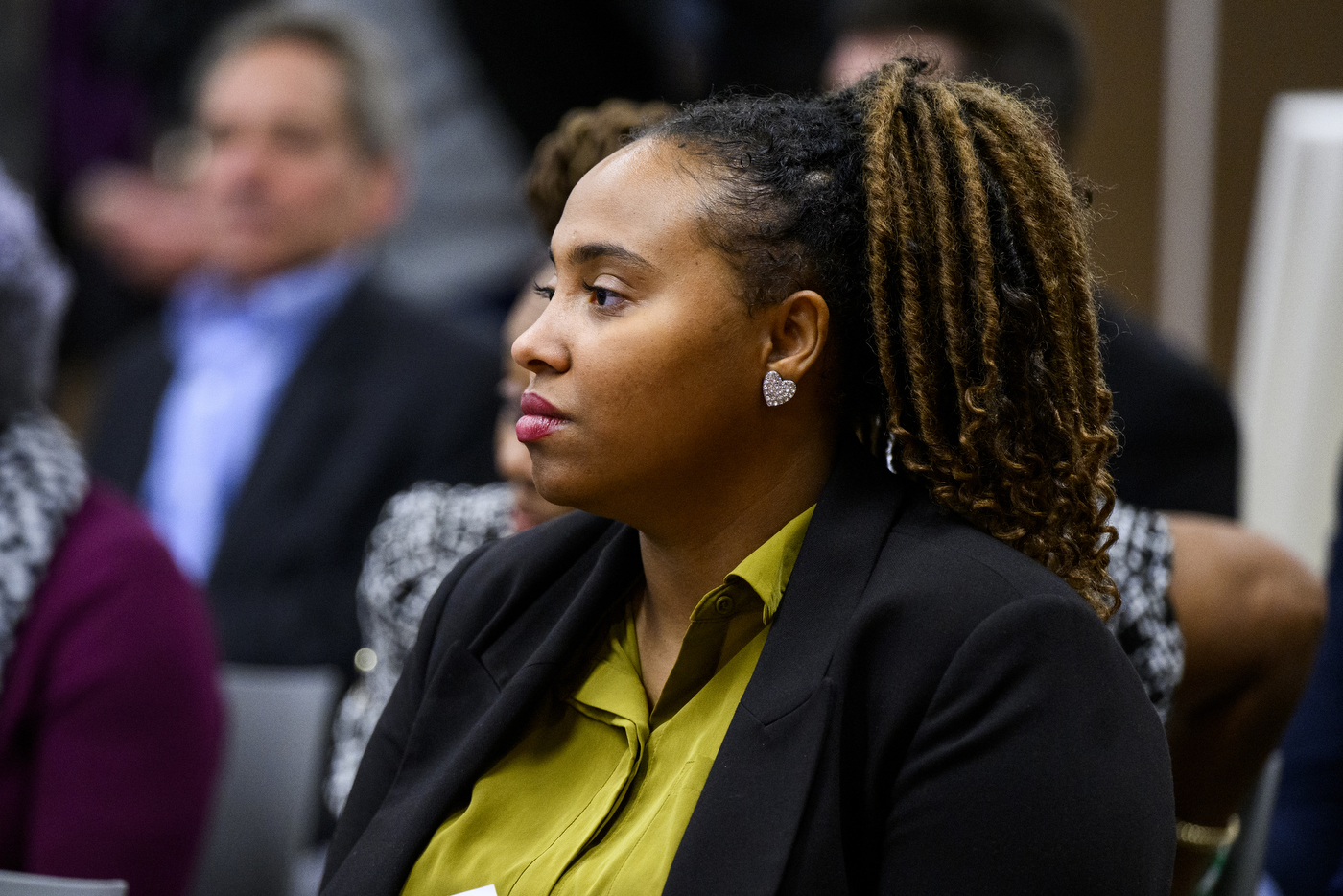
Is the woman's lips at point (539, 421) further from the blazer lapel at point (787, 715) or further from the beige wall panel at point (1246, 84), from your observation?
the beige wall panel at point (1246, 84)

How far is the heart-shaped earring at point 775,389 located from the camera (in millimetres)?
1383

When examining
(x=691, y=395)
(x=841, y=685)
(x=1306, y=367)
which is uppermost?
(x=691, y=395)

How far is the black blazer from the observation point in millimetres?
1205

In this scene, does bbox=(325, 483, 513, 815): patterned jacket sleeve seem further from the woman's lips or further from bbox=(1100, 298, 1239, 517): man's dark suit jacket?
bbox=(1100, 298, 1239, 517): man's dark suit jacket

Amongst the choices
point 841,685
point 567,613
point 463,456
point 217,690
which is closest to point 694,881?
point 841,685

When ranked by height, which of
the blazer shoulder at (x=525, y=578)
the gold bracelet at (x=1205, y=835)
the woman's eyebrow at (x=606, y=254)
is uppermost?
the woman's eyebrow at (x=606, y=254)

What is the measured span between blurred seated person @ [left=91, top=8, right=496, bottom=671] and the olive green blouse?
180cm

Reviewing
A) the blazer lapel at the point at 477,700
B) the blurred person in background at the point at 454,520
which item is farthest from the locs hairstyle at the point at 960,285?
the blurred person in background at the point at 454,520

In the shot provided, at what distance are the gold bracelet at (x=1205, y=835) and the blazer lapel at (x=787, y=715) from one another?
791mm

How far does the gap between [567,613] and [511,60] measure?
117 inches

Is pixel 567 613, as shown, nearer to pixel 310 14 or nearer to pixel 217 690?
pixel 217 690

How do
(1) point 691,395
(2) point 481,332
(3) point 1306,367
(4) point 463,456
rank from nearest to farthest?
(1) point 691,395 < (3) point 1306,367 < (4) point 463,456 < (2) point 481,332

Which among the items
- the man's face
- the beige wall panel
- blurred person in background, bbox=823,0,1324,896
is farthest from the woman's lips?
the beige wall panel

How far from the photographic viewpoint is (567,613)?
1.52 metres
